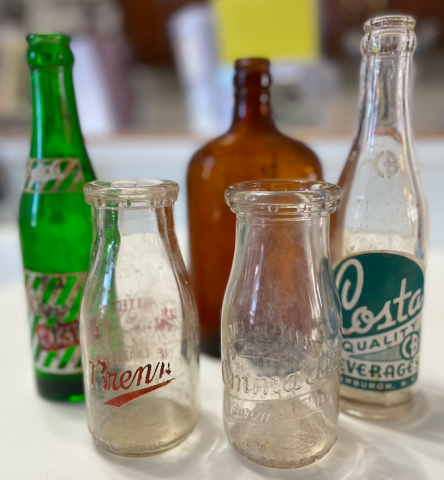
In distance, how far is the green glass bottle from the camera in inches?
15.3

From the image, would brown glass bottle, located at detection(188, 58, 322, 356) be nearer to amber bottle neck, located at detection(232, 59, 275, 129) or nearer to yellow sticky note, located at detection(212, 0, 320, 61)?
amber bottle neck, located at detection(232, 59, 275, 129)

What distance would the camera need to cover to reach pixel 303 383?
1.09ft

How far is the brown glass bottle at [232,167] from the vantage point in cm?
46

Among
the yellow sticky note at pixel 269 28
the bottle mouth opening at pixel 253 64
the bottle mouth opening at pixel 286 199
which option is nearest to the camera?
the bottle mouth opening at pixel 286 199

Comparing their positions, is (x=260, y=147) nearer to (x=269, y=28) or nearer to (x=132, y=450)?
(x=132, y=450)

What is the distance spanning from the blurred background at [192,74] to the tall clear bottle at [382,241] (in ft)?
1.94

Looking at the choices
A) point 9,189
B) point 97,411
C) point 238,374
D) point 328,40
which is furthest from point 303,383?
point 9,189

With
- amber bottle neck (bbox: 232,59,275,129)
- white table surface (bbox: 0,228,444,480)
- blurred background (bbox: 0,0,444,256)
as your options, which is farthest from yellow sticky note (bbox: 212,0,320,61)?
white table surface (bbox: 0,228,444,480)

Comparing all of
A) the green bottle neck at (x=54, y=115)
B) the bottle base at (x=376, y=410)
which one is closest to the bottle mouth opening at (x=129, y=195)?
the green bottle neck at (x=54, y=115)

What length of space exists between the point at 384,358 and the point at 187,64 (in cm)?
90

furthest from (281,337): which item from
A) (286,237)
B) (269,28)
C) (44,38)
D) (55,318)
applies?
(269,28)

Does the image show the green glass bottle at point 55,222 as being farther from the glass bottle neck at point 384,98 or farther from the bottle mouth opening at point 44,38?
the glass bottle neck at point 384,98

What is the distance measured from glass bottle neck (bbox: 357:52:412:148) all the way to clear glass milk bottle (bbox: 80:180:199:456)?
0.17 metres

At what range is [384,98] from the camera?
1.19ft
